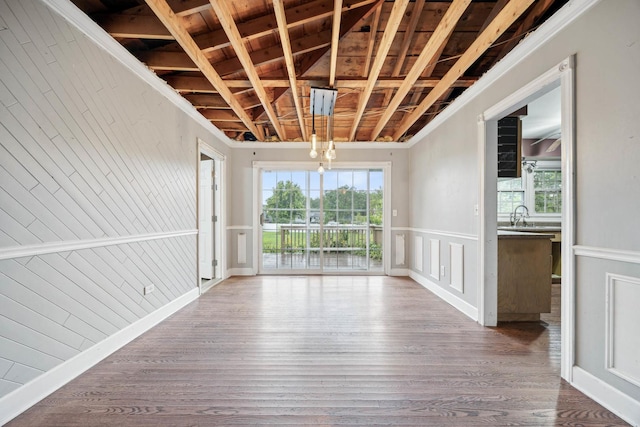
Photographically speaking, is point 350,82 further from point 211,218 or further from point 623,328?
point 211,218

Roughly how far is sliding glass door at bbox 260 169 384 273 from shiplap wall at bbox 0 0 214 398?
8.68 feet

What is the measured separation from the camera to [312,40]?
2.86 meters

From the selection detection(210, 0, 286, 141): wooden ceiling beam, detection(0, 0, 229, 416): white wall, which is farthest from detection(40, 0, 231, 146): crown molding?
detection(210, 0, 286, 141): wooden ceiling beam

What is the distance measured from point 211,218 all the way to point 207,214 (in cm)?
9

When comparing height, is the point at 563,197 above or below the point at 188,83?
below

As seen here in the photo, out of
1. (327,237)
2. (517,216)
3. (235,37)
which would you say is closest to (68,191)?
(235,37)

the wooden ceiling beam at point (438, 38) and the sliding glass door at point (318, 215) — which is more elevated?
the wooden ceiling beam at point (438, 38)

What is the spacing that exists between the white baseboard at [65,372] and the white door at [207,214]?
2.05 metres

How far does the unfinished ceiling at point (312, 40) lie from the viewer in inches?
90.0

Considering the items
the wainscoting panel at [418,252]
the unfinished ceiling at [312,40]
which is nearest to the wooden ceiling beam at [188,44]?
the unfinished ceiling at [312,40]

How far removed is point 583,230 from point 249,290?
3842 millimetres

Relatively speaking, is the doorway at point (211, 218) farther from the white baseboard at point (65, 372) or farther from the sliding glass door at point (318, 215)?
the white baseboard at point (65, 372)

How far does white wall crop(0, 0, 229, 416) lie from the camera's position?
1692 mm

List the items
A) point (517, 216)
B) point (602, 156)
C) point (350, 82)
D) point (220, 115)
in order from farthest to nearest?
point (517, 216)
point (220, 115)
point (350, 82)
point (602, 156)
